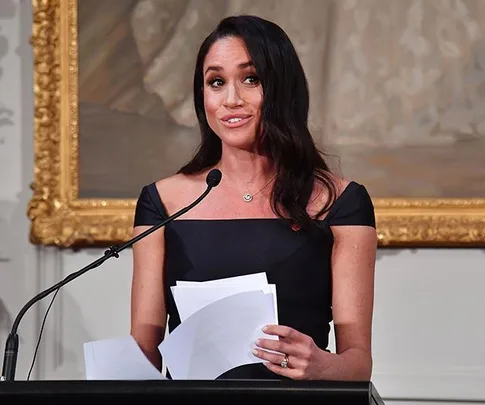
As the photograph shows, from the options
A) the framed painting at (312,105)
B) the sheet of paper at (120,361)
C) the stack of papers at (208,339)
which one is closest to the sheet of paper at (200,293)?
the stack of papers at (208,339)

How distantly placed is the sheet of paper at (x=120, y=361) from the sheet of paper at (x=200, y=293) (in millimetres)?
266

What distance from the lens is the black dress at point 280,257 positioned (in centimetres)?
234

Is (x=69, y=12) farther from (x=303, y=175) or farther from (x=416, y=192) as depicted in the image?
(x=303, y=175)

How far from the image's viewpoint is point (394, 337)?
3.73 m

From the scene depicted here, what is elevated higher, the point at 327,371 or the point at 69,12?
the point at 69,12

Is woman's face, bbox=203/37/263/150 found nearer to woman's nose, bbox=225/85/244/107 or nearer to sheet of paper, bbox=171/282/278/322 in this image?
woman's nose, bbox=225/85/244/107

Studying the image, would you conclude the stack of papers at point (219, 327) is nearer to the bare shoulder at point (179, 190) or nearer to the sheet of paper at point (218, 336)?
the sheet of paper at point (218, 336)

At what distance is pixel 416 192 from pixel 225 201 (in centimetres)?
142

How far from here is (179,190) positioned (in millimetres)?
2506

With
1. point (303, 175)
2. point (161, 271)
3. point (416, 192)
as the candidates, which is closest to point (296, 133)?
point (303, 175)

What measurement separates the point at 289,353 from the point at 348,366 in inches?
10.2

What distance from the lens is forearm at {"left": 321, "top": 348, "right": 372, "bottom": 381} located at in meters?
2.02

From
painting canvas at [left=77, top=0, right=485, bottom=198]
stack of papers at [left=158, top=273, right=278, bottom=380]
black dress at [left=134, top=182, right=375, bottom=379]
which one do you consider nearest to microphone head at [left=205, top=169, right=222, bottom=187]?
stack of papers at [left=158, top=273, right=278, bottom=380]

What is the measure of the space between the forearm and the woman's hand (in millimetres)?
71
